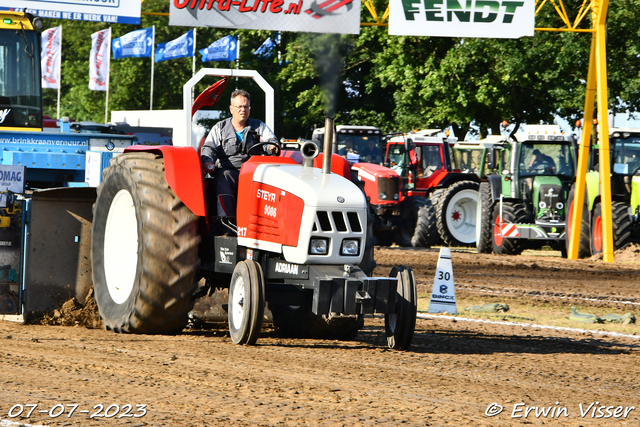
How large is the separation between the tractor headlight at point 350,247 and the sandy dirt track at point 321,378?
2.28ft

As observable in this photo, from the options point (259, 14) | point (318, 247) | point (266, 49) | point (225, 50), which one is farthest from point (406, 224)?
point (318, 247)

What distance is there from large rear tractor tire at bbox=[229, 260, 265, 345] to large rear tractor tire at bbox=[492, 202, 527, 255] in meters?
12.0

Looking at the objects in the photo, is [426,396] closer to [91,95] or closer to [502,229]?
[502,229]

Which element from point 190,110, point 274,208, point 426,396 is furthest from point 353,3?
point 426,396

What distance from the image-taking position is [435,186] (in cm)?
2114

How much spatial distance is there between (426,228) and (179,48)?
65.1 ft

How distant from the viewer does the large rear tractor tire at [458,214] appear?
2008 cm

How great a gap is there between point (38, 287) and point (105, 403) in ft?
10.7

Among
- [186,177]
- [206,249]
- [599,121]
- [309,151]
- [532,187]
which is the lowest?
[206,249]

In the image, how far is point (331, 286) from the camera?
19.6 ft

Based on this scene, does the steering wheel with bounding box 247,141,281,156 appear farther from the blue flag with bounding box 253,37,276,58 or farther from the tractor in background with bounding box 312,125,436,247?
the blue flag with bounding box 253,37,276,58

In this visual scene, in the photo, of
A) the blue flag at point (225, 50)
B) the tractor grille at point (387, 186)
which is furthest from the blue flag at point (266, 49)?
the tractor grille at point (387, 186)
